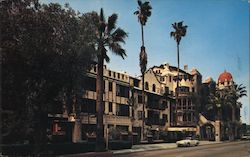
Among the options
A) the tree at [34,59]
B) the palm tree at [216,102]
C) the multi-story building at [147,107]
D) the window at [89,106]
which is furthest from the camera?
the palm tree at [216,102]

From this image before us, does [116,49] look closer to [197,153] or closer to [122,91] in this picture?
[197,153]

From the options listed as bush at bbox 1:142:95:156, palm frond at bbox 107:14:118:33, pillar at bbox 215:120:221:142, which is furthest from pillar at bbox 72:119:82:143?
pillar at bbox 215:120:221:142

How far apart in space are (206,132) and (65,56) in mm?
70747

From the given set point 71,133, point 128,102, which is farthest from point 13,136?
point 128,102

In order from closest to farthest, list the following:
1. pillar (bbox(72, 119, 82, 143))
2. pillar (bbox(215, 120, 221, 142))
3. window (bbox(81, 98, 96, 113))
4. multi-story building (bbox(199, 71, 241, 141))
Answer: pillar (bbox(72, 119, 82, 143))
window (bbox(81, 98, 96, 113))
pillar (bbox(215, 120, 221, 142))
multi-story building (bbox(199, 71, 241, 141))

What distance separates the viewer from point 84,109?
52.0 meters

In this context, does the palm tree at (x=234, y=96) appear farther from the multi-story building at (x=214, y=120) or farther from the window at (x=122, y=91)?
the window at (x=122, y=91)

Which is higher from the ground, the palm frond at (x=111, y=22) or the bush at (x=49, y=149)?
the palm frond at (x=111, y=22)

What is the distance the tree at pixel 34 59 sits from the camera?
25.5m

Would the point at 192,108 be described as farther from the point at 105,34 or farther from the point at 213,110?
the point at 105,34

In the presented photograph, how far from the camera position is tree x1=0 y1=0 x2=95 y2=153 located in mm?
25475

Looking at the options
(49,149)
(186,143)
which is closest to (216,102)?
(186,143)

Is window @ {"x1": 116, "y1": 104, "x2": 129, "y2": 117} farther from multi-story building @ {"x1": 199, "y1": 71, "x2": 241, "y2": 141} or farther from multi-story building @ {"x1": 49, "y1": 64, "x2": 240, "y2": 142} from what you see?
multi-story building @ {"x1": 199, "y1": 71, "x2": 241, "y2": 141}

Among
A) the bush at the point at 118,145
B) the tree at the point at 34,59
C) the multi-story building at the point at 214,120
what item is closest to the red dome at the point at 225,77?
the multi-story building at the point at 214,120
